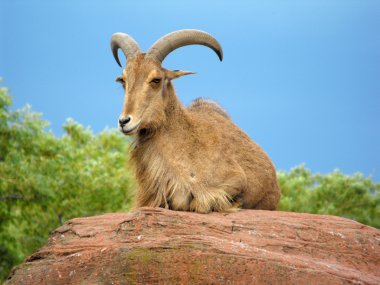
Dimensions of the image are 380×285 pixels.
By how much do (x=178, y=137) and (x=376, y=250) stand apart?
3.68 metres

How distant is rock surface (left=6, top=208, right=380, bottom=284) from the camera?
855 centimetres

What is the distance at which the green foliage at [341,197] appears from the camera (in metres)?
31.9

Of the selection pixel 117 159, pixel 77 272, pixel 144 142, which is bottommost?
pixel 77 272

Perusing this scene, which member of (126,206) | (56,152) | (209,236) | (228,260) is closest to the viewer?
(228,260)

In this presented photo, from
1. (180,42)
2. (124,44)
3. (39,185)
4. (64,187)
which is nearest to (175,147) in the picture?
(180,42)

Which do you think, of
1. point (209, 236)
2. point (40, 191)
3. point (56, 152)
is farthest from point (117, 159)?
point (209, 236)

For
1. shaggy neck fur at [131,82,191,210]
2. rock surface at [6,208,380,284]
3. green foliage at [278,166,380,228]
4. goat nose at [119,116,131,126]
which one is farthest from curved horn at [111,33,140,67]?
green foliage at [278,166,380,228]

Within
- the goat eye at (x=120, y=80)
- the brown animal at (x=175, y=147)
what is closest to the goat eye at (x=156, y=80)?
the brown animal at (x=175, y=147)

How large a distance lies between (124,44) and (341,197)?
74.8 feet

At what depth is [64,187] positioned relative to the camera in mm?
27484

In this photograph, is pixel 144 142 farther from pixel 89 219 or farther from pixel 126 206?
pixel 126 206

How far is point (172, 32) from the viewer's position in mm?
11555

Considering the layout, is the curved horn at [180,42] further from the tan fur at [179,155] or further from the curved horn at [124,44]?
the curved horn at [124,44]

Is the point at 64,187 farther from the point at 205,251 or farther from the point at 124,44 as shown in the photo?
the point at 205,251
